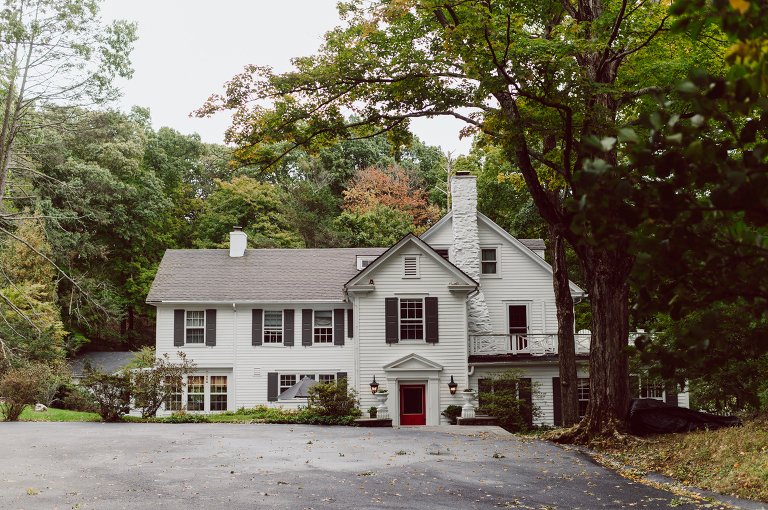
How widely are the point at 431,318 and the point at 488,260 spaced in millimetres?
4328

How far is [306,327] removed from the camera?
86.6ft

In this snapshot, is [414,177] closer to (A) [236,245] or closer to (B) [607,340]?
(A) [236,245]

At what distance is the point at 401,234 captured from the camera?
121ft

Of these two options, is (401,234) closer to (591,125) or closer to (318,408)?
(318,408)

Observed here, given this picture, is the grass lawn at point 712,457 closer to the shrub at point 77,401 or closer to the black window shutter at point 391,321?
the black window shutter at point 391,321

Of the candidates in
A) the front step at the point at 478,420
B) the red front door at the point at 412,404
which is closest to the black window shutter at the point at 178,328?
the red front door at the point at 412,404

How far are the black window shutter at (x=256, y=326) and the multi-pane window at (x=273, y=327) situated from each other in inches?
9.3

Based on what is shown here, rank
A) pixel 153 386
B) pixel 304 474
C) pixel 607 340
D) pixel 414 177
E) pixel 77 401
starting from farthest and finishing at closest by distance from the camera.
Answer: pixel 414 177
pixel 77 401
pixel 153 386
pixel 607 340
pixel 304 474

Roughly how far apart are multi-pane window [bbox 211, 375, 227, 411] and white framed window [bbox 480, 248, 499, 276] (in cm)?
1144

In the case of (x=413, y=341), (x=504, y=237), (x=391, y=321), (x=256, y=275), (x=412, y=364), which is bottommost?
(x=412, y=364)

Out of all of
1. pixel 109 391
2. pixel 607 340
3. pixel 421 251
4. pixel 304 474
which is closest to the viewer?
pixel 304 474

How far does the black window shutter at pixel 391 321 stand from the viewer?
2381 cm

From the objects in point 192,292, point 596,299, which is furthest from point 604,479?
point 192,292

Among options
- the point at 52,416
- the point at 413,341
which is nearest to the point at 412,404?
the point at 413,341
